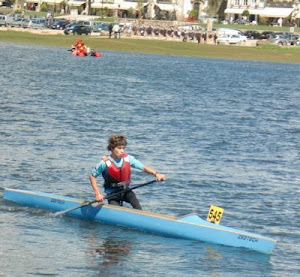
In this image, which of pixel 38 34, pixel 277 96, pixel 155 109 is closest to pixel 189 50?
pixel 38 34

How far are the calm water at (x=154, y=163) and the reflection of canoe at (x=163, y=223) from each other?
165mm

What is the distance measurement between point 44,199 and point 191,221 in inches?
142

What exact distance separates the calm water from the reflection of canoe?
165 millimetres

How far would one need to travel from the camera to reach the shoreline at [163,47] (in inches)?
3775

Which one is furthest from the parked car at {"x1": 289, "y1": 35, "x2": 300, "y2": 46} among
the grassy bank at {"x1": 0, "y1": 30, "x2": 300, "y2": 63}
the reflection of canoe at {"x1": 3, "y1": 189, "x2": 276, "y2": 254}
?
the reflection of canoe at {"x1": 3, "y1": 189, "x2": 276, "y2": 254}

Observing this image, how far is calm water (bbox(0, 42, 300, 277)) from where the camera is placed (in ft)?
59.3

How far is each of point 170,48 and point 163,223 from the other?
80258 mm

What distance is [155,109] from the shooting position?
46.3 meters

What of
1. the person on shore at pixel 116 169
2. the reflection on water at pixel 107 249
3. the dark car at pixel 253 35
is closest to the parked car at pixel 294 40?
the dark car at pixel 253 35

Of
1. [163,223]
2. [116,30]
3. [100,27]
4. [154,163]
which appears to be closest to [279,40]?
[116,30]

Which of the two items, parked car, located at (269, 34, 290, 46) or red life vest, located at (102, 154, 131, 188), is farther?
parked car, located at (269, 34, 290, 46)

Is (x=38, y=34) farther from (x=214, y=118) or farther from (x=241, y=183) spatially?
(x=241, y=183)

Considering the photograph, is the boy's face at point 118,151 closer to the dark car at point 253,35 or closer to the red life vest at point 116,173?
the red life vest at point 116,173

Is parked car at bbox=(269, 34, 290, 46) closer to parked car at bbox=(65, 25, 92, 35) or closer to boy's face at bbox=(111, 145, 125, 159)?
parked car at bbox=(65, 25, 92, 35)
